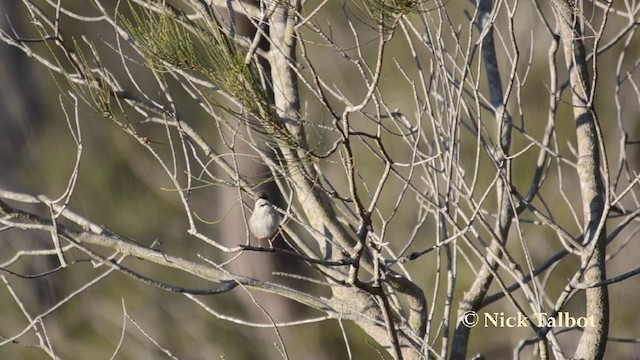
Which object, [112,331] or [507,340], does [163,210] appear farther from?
[507,340]

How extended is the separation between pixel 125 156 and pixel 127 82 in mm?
628

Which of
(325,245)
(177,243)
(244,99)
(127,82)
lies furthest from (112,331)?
(244,99)

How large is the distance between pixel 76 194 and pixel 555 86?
204 inches

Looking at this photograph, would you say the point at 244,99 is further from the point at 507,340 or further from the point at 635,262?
the point at 507,340

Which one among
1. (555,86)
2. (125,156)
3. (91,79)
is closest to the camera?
(91,79)

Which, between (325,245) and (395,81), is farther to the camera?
(395,81)

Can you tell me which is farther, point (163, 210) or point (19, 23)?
point (163, 210)

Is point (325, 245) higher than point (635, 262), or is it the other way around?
point (635, 262)

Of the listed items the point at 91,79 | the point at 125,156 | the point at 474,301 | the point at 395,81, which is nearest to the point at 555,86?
the point at 474,301

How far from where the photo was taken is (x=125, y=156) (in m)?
6.67

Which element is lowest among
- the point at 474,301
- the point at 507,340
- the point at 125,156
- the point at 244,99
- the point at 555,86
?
the point at 474,301

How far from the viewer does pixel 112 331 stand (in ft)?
22.2

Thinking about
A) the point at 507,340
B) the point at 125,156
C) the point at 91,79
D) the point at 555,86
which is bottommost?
the point at 91,79

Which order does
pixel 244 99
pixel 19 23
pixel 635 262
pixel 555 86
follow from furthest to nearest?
1. pixel 19 23
2. pixel 635 262
3. pixel 555 86
4. pixel 244 99
